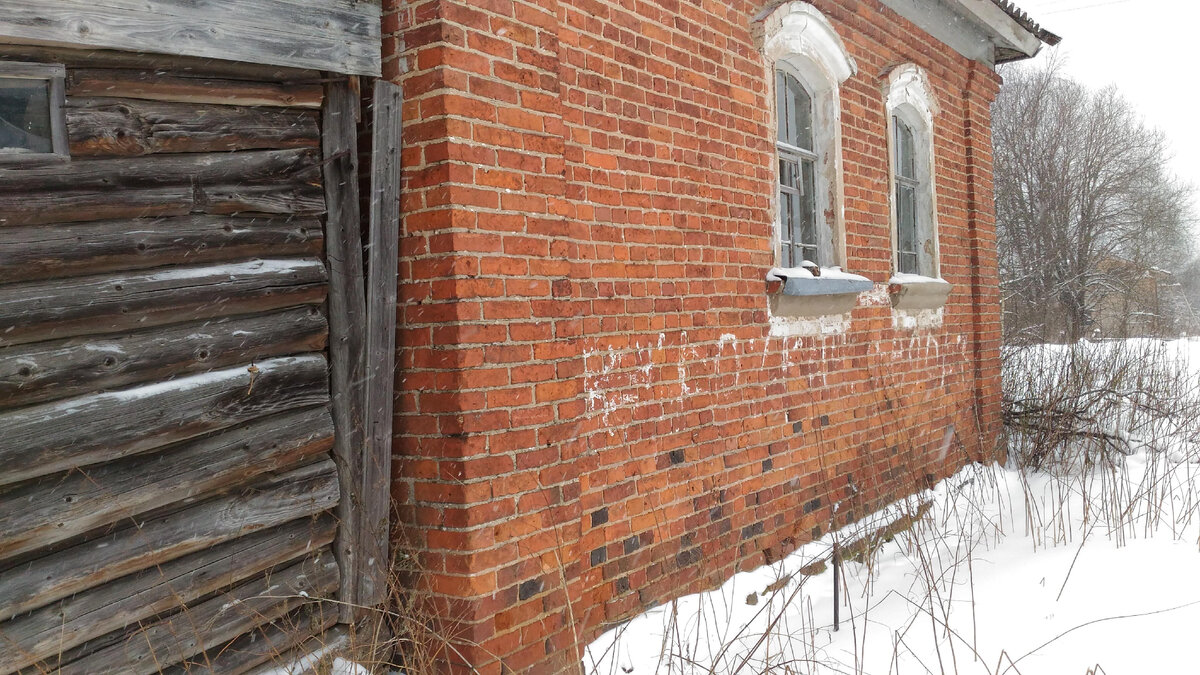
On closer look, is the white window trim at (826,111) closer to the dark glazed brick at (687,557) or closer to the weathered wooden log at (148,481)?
the dark glazed brick at (687,557)

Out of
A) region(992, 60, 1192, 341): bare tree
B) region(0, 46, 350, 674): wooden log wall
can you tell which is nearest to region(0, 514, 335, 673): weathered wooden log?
region(0, 46, 350, 674): wooden log wall

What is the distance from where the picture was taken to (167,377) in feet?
8.36

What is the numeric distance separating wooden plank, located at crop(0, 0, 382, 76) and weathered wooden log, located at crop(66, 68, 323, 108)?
89 millimetres

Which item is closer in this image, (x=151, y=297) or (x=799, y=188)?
(x=151, y=297)

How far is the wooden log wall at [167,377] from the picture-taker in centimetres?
227

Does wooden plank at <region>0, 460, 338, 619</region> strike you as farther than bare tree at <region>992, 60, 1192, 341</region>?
No

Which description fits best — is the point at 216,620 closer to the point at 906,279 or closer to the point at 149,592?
the point at 149,592

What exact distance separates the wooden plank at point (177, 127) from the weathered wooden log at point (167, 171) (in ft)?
0.09

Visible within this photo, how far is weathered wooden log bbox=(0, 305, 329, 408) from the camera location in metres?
2.25

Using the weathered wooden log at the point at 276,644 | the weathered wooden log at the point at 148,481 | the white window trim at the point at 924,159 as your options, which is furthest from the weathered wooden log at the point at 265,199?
the white window trim at the point at 924,159

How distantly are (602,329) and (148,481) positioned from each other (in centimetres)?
191

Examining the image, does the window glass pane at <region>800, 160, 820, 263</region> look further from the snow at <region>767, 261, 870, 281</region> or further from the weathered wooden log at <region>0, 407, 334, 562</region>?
the weathered wooden log at <region>0, 407, 334, 562</region>

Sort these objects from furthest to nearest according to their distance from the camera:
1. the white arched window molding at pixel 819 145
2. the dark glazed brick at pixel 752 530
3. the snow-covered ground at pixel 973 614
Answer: the white arched window molding at pixel 819 145
the dark glazed brick at pixel 752 530
the snow-covered ground at pixel 973 614

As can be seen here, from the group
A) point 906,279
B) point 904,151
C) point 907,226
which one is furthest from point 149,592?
point 904,151
